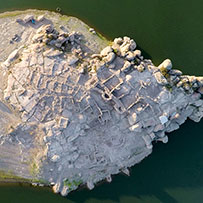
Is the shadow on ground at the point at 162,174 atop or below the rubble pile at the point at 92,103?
below

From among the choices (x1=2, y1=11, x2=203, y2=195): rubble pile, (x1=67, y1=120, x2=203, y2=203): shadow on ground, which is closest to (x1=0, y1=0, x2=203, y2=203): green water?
(x1=67, y1=120, x2=203, y2=203): shadow on ground

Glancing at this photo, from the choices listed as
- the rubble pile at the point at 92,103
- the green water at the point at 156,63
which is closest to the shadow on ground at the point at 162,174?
the green water at the point at 156,63

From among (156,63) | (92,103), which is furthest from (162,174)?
(156,63)

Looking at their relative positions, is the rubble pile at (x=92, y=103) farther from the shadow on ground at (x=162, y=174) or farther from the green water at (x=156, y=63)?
the green water at (x=156, y=63)

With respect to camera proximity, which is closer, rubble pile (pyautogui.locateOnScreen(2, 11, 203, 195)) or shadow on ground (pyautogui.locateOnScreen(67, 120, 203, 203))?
rubble pile (pyautogui.locateOnScreen(2, 11, 203, 195))

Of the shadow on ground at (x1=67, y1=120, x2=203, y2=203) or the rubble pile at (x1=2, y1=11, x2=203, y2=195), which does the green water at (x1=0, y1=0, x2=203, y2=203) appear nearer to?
the shadow on ground at (x1=67, y1=120, x2=203, y2=203)

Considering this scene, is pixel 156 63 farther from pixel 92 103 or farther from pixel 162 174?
pixel 162 174

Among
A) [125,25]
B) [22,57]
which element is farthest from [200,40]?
[22,57]

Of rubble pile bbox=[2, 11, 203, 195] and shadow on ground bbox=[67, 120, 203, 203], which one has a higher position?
rubble pile bbox=[2, 11, 203, 195]
